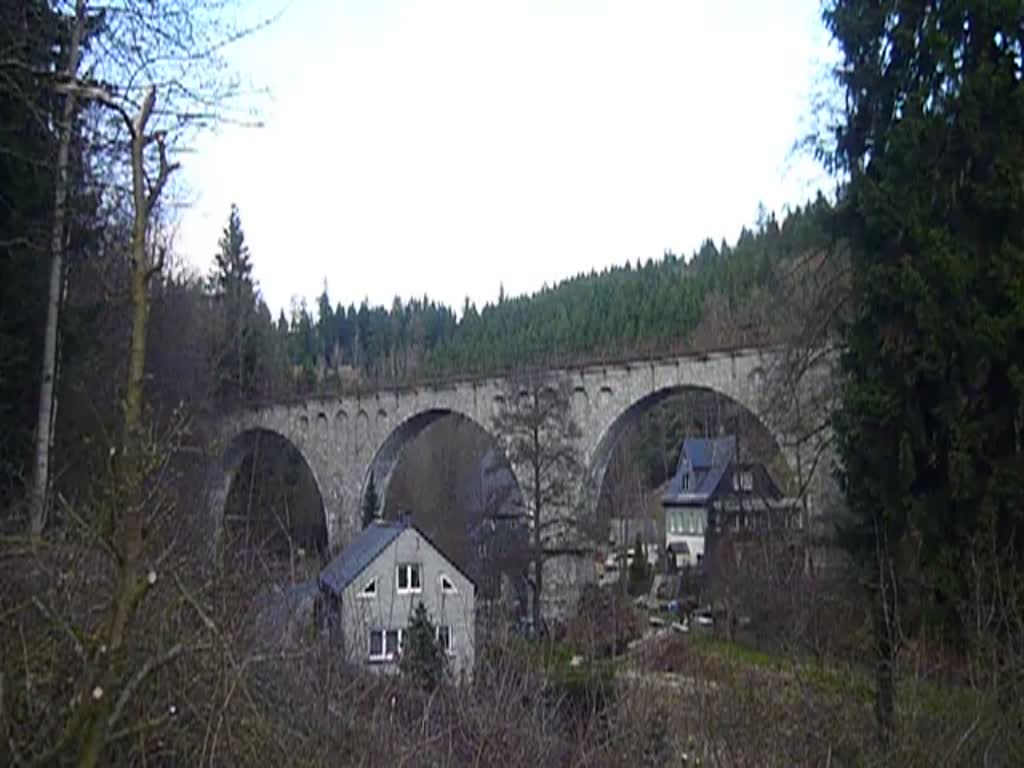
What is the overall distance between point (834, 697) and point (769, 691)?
0.23 metres

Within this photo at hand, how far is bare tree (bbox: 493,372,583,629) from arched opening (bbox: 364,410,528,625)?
509 millimetres

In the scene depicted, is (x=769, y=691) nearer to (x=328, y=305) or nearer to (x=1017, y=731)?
(x=1017, y=731)

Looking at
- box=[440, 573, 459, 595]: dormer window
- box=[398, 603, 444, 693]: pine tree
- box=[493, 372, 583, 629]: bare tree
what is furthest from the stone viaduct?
box=[398, 603, 444, 693]: pine tree

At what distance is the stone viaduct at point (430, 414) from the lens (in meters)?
20.1

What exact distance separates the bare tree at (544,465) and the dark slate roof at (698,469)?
8798 mm

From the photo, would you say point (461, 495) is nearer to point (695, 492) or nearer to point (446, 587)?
point (695, 492)

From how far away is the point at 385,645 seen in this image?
15.1ft

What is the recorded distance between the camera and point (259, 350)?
3619 centimetres

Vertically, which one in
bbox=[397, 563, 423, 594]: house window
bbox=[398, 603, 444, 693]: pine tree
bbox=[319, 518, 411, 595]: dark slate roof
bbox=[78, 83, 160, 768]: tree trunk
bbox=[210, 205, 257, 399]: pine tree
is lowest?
bbox=[397, 563, 423, 594]: house window

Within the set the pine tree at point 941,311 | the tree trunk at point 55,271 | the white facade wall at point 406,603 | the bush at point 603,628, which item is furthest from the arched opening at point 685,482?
the tree trunk at point 55,271

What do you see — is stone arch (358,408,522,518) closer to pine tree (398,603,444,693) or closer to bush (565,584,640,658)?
bush (565,584,640,658)

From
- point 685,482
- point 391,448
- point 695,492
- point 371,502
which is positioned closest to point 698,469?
point 685,482

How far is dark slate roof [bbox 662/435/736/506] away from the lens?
29117 millimetres

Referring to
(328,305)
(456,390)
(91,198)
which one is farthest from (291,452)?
(328,305)
